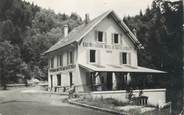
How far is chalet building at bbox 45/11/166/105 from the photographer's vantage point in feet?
83.9

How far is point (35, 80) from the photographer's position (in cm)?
3722

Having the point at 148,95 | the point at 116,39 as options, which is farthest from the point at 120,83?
the point at 116,39

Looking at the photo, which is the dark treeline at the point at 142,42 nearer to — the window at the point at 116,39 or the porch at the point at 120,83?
the porch at the point at 120,83

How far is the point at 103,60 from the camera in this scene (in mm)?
27266

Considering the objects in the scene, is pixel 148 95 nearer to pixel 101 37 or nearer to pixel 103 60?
pixel 103 60

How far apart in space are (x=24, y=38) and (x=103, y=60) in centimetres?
1350

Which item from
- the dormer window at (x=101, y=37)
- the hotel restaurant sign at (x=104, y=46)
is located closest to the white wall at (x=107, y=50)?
the hotel restaurant sign at (x=104, y=46)

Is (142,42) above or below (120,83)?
above

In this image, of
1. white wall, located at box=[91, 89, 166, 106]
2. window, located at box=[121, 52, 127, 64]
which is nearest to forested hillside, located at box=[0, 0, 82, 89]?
white wall, located at box=[91, 89, 166, 106]

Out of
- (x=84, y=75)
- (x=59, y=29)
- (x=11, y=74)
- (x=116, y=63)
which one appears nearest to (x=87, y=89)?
(x=84, y=75)

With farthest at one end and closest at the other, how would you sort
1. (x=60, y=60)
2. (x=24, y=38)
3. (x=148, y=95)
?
(x=24, y=38), (x=60, y=60), (x=148, y=95)

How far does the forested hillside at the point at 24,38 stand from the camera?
2916cm

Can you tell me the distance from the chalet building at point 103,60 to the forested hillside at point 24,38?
419cm

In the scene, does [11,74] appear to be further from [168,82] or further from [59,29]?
[59,29]
